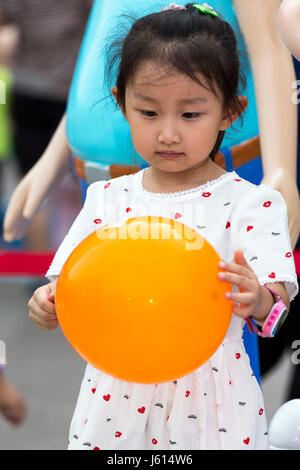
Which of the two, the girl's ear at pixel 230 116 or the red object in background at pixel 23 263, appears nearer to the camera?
the girl's ear at pixel 230 116

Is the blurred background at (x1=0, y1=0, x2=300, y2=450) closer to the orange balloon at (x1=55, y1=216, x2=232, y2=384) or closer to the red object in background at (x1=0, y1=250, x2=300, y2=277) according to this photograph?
the red object in background at (x1=0, y1=250, x2=300, y2=277)

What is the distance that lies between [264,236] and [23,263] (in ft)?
2.75

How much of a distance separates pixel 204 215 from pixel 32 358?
5.58ft

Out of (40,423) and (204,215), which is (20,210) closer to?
(204,215)

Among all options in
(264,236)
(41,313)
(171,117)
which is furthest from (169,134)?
(41,313)

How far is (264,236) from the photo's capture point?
1.04 m

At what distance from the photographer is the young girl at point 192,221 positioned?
3.41 feet

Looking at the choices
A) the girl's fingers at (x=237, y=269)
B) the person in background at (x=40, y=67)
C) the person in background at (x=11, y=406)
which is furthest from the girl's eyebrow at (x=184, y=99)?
the person in background at (x=40, y=67)

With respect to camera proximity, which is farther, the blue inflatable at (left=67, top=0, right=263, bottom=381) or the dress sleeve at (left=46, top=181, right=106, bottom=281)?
the blue inflatable at (left=67, top=0, right=263, bottom=381)

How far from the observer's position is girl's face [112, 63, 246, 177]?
103 centimetres

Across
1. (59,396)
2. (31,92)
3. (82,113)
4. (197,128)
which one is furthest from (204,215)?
(31,92)

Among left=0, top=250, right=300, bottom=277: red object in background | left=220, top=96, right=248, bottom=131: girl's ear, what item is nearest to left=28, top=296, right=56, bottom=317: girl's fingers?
left=220, top=96, right=248, bottom=131: girl's ear

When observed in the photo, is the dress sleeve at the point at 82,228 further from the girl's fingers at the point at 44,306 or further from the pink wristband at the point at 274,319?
the pink wristband at the point at 274,319

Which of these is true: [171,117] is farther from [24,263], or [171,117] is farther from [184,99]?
[24,263]
